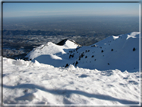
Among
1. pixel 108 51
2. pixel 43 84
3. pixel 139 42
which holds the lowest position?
pixel 43 84

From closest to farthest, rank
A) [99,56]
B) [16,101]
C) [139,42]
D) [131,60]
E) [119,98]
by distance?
[16,101]
[119,98]
[131,60]
[139,42]
[99,56]

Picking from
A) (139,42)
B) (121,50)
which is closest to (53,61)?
(121,50)

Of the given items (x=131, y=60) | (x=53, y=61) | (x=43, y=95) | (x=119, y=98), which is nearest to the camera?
(x=43, y=95)

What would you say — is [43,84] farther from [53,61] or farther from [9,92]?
[53,61]

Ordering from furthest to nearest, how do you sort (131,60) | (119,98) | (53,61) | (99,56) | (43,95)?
(53,61) → (99,56) → (131,60) → (119,98) → (43,95)

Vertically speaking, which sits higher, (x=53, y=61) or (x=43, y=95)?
(x=53, y=61)

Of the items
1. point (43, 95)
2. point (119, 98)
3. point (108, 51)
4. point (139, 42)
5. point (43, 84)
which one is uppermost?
point (139, 42)

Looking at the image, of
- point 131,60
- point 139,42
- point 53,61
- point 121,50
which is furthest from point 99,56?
point 53,61

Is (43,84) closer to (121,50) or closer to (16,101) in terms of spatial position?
(16,101)

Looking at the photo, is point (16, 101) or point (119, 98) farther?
point (119, 98)
